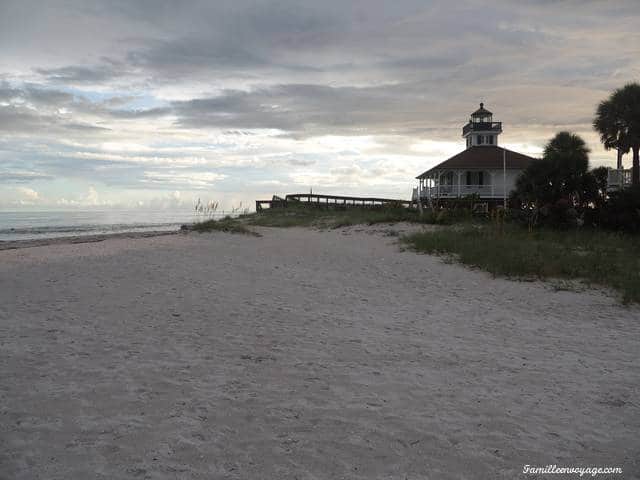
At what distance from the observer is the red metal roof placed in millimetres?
37781

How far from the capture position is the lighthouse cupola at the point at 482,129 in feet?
138

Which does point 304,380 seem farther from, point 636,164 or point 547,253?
point 636,164

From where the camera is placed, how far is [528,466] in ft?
11.9

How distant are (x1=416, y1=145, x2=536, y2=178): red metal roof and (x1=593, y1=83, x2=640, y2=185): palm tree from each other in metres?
8.71

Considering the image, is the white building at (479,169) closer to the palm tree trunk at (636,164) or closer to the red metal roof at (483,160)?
the red metal roof at (483,160)

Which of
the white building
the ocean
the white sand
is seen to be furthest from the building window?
the white sand

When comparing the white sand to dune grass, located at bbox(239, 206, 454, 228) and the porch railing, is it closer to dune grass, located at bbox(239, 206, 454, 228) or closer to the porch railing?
dune grass, located at bbox(239, 206, 454, 228)

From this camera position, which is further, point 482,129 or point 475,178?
point 482,129

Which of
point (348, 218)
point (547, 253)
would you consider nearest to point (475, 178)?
point (348, 218)

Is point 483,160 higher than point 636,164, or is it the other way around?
point 483,160

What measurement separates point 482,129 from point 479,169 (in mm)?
6017

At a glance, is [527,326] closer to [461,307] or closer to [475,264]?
[461,307]

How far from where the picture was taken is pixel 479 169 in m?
37.8

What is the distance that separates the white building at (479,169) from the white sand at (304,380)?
28.6 meters
